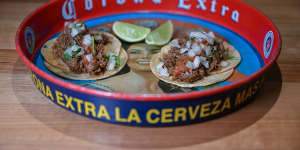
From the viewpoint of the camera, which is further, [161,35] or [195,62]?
[161,35]

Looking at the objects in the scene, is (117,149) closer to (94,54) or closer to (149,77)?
(149,77)

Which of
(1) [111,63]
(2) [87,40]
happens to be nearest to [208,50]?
(1) [111,63]

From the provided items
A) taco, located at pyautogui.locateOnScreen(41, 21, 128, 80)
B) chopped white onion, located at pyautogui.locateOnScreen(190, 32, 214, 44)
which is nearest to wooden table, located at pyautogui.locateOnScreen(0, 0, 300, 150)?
taco, located at pyautogui.locateOnScreen(41, 21, 128, 80)

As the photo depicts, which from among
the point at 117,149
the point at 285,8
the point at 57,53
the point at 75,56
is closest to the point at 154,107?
the point at 117,149

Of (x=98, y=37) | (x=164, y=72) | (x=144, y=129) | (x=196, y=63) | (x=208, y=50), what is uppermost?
(x=98, y=37)

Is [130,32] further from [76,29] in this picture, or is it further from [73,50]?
[73,50]

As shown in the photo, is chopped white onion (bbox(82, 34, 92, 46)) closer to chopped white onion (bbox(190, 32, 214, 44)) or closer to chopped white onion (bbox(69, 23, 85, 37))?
chopped white onion (bbox(69, 23, 85, 37))
